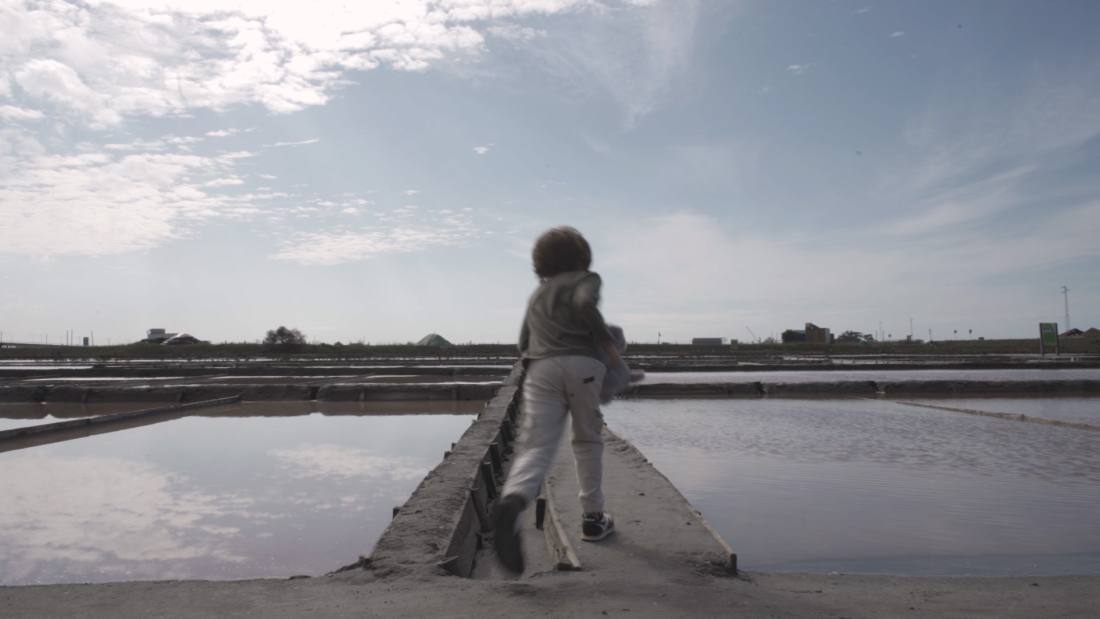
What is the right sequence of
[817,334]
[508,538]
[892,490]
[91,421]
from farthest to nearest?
[817,334], [91,421], [892,490], [508,538]

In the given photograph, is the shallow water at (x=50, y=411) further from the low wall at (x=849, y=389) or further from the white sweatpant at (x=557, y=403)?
the white sweatpant at (x=557, y=403)

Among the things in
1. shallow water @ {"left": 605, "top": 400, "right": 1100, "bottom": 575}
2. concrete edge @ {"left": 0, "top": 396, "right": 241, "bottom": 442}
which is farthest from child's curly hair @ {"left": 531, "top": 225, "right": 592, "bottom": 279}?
concrete edge @ {"left": 0, "top": 396, "right": 241, "bottom": 442}

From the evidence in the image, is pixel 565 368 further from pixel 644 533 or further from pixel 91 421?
pixel 91 421

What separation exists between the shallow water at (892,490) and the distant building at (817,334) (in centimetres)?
5742

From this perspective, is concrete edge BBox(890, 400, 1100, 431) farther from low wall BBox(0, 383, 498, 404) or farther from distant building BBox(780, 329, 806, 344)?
distant building BBox(780, 329, 806, 344)

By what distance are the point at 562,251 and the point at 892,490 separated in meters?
2.96

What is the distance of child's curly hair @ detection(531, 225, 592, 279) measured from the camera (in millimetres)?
2572

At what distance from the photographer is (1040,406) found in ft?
32.9

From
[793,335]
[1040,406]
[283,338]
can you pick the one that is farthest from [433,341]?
[1040,406]

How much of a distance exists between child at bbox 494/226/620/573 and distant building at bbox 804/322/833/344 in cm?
6320

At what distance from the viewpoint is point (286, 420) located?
29.3 ft

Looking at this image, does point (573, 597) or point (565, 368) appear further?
point (565, 368)

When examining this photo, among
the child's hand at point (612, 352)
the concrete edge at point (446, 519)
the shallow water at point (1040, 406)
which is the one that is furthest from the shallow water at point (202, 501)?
the shallow water at point (1040, 406)

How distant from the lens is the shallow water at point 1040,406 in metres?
8.67
